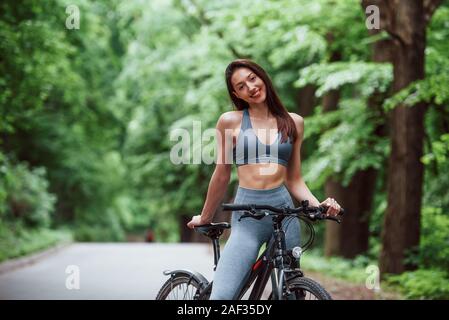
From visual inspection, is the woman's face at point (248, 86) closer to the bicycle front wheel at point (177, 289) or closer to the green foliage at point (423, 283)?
the bicycle front wheel at point (177, 289)

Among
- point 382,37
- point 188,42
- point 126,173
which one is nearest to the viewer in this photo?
point 382,37

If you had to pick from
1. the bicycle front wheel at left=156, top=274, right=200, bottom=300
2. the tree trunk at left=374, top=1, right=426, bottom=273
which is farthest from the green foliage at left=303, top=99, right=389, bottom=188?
the bicycle front wheel at left=156, top=274, right=200, bottom=300

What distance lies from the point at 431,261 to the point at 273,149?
914 centimetres

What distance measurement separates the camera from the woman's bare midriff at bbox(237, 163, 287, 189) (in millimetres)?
4141

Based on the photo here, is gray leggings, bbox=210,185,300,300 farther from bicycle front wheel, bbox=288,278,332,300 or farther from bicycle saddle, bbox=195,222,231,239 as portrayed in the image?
bicycle saddle, bbox=195,222,231,239

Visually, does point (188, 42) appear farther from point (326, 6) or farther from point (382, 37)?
point (382, 37)

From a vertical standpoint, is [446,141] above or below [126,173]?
below

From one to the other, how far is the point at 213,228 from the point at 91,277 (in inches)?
422

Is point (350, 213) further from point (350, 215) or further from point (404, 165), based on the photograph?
point (404, 165)

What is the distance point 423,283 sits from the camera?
1096cm

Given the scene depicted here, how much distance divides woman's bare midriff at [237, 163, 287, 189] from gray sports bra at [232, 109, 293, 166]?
0.02 m

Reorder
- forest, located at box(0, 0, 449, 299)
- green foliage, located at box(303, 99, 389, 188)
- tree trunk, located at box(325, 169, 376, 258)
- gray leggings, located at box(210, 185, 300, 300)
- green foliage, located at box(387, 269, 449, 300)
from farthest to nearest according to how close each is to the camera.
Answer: tree trunk, located at box(325, 169, 376, 258) < green foliage, located at box(303, 99, 389, 188) < forest, located at box(0, 0, 449, 299) < green foliage, located at box(387, 269, 449, 300) < gray leggings, located at box(210, 185, 300, 300)

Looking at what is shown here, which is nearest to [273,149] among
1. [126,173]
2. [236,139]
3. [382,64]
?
[236,139]

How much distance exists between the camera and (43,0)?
15539mm
